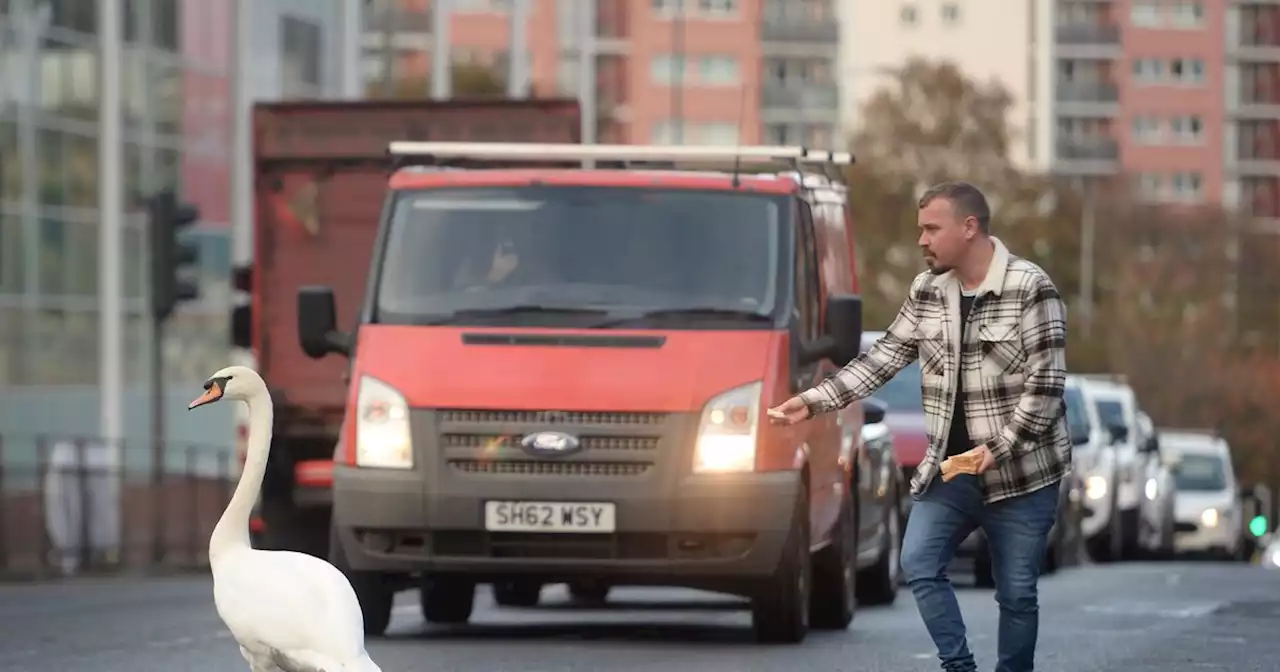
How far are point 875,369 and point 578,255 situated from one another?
473 cm

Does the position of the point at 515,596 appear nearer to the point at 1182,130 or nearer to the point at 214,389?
the point at 214,389

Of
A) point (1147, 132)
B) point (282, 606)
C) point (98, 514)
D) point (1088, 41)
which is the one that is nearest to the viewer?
point (282, 606)

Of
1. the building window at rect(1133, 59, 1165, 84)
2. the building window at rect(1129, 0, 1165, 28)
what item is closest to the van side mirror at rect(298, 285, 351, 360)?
the building window at rect(1133, 59, 1165, 84)

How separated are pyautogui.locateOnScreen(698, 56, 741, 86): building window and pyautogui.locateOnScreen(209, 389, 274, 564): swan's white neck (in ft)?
415

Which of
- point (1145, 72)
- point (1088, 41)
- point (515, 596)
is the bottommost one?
point (515, 596)

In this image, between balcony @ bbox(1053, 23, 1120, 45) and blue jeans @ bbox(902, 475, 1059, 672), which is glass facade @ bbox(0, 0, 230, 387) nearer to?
blue jeans @ bbox(902, 475, 1059, 672)

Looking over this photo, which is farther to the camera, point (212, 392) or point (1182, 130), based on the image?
point (1182, 130)

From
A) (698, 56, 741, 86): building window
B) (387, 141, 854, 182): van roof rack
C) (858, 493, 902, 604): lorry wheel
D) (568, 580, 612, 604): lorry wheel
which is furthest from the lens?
(698, 56, 741, 86): building window

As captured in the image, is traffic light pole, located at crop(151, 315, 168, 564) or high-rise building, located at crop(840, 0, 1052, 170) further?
high-rise building, located at crop(840, 0, 1052, 170)

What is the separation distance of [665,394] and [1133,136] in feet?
464

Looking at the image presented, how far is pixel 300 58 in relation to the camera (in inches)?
2099

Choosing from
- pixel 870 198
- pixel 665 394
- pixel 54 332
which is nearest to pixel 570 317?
pixel 665 394

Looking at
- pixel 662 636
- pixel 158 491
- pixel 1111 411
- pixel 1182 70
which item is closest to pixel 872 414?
pixel 662 636

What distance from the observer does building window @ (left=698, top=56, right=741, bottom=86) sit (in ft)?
451
